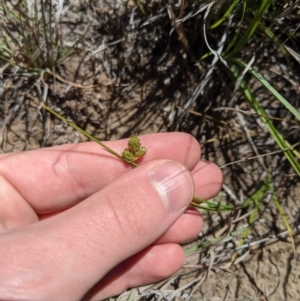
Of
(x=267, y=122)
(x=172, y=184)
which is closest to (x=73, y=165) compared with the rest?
(x=172, y=184)

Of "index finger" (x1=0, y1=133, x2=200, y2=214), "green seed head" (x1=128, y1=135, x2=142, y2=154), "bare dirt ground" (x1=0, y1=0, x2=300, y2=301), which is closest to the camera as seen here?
"green seed head" (x1=128, y1=135, x2=142, y2=154)

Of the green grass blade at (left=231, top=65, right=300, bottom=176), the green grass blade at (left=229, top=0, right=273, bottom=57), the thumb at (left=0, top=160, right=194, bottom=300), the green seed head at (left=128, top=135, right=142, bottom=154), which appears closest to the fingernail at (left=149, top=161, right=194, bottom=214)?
the thumb at (left=0, top=160, right=194, bottom=300)

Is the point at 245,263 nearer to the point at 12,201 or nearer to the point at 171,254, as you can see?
the point at 171,254

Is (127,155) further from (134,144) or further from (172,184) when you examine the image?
(172,184)

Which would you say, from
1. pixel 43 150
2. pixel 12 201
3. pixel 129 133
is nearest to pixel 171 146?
pixel 129 133

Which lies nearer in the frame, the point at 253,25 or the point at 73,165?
the point at 253,25

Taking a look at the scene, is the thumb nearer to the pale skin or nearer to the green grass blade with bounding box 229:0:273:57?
the pale skin

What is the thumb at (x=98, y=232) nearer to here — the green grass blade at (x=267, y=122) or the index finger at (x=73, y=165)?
the index finger at (x=73, y=165)

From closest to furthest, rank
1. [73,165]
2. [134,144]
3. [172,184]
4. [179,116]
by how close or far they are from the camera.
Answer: [172,184], [134,144], [73,165], [179,116]
